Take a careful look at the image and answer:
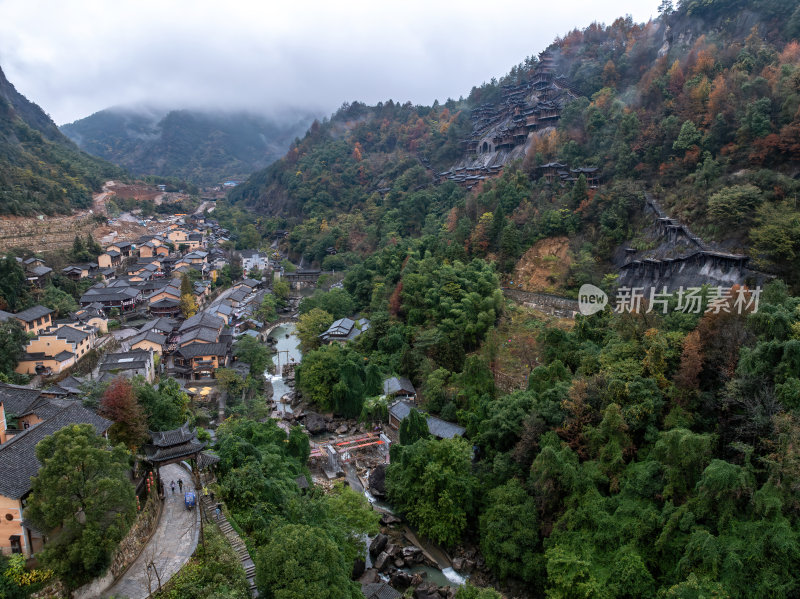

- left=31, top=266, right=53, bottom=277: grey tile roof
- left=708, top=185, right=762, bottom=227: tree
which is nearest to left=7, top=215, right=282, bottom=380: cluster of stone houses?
left=31, top=266, right=53, bottom=277: grey tile roof

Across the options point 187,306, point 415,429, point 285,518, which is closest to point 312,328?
point 187,306

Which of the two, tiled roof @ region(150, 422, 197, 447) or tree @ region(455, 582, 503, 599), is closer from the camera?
tree @ region(455, 582, 503, 599)

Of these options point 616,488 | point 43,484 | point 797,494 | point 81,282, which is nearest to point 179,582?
point 43,484

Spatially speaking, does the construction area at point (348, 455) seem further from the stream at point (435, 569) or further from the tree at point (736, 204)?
the tree at point (736, 204)

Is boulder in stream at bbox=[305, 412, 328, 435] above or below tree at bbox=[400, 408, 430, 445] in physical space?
below

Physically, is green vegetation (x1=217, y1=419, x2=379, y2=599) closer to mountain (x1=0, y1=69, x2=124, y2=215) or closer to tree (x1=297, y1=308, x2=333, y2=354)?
tree (x1=297, y1=308, x2=333, y2=354)

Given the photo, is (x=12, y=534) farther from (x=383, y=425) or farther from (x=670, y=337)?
(x=670, y=337)
